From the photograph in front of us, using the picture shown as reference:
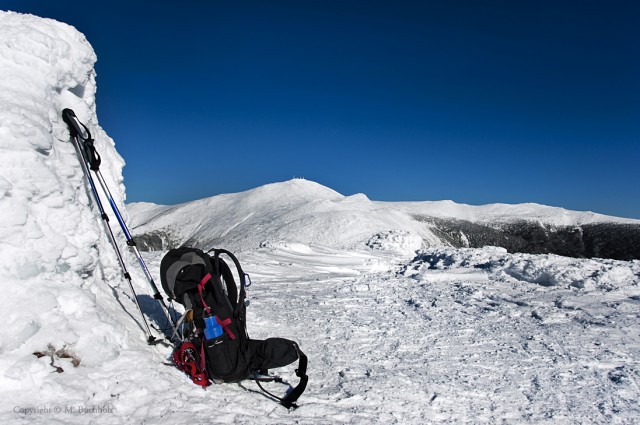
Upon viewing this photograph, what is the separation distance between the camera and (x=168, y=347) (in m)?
5.19

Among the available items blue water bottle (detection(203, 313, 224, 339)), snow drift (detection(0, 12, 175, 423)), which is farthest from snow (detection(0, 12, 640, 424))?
blue water bottle (detection(203, 313, 224, 339))

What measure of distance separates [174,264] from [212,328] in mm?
1015

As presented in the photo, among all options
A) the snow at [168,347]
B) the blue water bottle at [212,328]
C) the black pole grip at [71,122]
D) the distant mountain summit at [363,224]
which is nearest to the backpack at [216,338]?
the blue water bottle at [212,328]

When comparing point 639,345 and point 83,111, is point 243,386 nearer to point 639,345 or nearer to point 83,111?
point 83,111

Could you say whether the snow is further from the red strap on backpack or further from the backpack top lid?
the backpack top lid

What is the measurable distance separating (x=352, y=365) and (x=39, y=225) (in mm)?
4027

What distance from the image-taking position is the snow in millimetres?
3855

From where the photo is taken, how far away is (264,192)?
3430 inches

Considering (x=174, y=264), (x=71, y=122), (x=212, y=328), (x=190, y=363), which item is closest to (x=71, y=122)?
(x=71, y=122)

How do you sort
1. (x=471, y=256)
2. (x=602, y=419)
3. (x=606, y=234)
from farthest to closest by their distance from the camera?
(x=606, y=234), (x=471, y=256), (x=602, y=419)

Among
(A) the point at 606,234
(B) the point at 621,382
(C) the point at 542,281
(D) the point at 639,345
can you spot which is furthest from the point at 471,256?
(A) the point at 606,234

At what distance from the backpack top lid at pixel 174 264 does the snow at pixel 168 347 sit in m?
0.62

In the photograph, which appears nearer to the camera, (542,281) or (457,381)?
(457,381)

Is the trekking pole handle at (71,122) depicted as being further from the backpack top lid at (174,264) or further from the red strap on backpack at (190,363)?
the red strap on backpack at (190,363)
